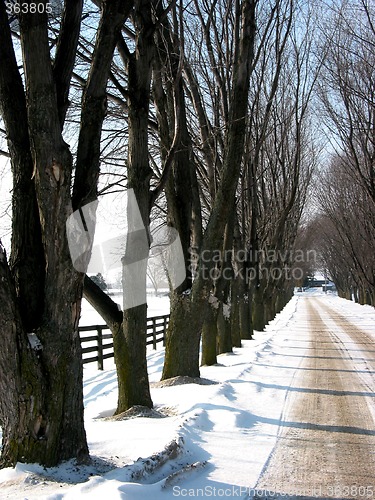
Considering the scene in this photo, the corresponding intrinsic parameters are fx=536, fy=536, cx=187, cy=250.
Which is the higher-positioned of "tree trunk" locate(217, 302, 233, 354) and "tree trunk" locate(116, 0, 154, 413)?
"tree trunk" locate(116, 0, 154, 413)

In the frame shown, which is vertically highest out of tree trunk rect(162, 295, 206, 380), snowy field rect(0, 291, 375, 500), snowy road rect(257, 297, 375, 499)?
tree trunk rect(162, 295, 206, 380)

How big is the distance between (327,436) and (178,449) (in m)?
1.99

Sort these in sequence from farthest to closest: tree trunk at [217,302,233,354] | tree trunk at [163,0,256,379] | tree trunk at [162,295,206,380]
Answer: tree trunk at [217,302,233,354] < tree trunk at [162,295,206,380] < tree trunk at [163,0,256,379]

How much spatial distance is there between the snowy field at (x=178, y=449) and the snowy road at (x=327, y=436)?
19 centimetres

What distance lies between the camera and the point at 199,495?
4.12 meters

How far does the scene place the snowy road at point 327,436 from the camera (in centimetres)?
446

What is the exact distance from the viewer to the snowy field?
392 cm

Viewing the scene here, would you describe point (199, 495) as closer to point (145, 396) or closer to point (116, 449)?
point (116, 449)

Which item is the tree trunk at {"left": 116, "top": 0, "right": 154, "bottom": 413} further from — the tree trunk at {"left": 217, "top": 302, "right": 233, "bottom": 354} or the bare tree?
the tree trunk at {"left": 217, "top": 302, "right": 233, "bottom": 354}

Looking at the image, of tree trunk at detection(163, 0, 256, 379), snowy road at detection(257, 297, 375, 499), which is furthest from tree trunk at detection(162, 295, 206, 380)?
snowy road at detection(257, 297, 375, 499)

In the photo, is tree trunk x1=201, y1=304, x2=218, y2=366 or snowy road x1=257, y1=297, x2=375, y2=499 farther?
tree trunk x1=201, y1=304, x2=218, y2=366

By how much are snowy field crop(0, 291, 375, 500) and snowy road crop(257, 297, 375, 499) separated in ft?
0.63

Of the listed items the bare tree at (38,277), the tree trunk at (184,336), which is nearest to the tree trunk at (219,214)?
the tree trunk at (184,336)

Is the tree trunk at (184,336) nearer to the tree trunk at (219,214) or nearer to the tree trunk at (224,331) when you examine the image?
the tree trunk at (219,214)
